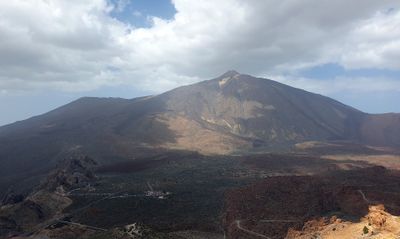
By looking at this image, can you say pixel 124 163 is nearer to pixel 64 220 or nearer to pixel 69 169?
pixel 69 169

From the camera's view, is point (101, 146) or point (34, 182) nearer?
point (34, 182)

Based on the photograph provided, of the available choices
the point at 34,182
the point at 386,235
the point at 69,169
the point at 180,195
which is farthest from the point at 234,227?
the point at 34,182

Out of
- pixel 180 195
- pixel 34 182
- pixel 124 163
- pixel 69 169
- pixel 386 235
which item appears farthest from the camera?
pixel 124 163

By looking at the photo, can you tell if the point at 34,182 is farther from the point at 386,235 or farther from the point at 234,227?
the point at 386,235

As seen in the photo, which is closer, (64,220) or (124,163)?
(64,220)

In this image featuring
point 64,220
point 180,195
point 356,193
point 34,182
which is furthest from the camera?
point 34,182

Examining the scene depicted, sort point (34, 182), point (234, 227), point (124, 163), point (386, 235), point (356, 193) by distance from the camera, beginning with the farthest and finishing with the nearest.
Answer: point (124, 163)
point (34, 182)
point (356, 193)
point (234, 227)
point (386, 235)

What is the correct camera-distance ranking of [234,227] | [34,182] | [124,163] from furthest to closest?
[124,163] → [34,182] → [234,227]

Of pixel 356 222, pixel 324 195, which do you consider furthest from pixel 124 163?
pixel 356 222
